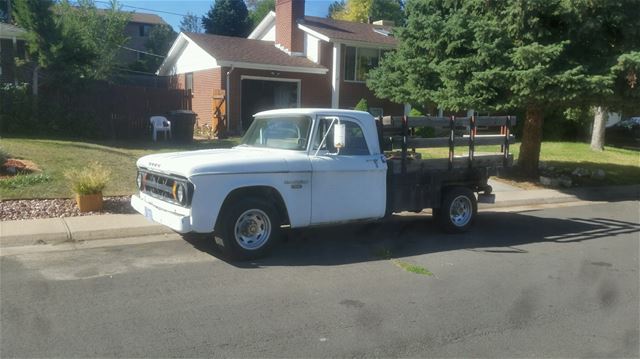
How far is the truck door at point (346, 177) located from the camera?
7.04 m

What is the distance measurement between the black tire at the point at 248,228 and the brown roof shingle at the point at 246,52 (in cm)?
1618

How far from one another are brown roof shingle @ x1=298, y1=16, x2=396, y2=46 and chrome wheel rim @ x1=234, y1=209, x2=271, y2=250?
18161 mm

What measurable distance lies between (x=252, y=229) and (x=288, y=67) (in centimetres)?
1718

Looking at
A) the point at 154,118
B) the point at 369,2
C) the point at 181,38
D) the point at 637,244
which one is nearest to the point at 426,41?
the point at 637,244

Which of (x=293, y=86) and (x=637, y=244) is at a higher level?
(x=293, y=86)

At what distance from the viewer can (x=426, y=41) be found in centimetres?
1431

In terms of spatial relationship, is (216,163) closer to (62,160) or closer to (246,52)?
(62,160)

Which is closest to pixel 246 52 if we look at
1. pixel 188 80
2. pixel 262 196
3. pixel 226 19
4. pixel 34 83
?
pixel 188 80

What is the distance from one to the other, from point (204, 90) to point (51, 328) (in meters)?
20.4

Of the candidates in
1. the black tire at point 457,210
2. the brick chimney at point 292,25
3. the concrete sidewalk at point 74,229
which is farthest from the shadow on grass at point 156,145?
the brick chimney at point 292,25

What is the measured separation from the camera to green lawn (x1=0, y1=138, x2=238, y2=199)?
9625 mm

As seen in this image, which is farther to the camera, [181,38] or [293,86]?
[181,38]

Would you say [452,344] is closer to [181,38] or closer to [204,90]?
[204,90]

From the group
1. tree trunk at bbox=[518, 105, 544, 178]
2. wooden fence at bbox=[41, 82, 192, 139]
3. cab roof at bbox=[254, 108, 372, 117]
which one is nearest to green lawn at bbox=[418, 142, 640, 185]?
tree trunk at bbox=[518, 105, 544, 178]
